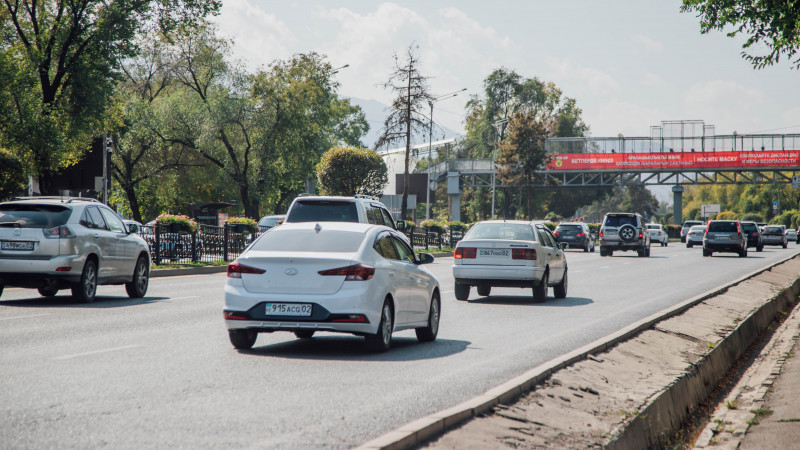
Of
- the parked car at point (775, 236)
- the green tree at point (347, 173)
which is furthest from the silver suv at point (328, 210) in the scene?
the parked car at point (775, 236)

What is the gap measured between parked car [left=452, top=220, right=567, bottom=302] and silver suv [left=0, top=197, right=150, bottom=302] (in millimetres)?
6547

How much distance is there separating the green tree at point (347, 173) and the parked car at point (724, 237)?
23730 mm

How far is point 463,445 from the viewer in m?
5.61

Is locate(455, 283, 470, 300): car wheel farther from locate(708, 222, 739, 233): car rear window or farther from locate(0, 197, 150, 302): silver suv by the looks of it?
locate(708, 222, 739, 233): car rear window

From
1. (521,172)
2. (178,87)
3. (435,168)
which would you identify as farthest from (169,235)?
(435,168)

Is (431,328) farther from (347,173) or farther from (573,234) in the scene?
(347,173)

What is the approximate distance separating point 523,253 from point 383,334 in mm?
8416

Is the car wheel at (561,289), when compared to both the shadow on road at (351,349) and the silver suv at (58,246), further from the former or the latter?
the silver suv at (58,246)

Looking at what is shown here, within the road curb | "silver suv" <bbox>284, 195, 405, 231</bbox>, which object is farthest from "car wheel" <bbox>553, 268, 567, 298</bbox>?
the road curb

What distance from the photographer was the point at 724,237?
4541cm

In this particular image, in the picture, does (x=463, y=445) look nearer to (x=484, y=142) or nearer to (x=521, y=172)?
(x=521, y=172)

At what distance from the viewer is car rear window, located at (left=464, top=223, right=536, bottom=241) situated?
19609 millimetres

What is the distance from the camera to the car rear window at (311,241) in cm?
1083

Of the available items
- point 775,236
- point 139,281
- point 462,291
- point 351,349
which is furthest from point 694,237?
point 351,349
